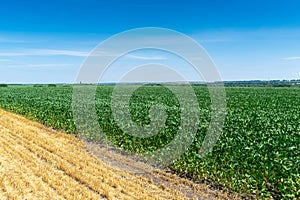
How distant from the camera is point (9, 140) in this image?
1305 cm

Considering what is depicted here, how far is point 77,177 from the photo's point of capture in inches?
342

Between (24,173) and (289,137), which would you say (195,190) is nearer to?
(24,173)

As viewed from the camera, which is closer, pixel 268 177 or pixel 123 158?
pixel 268 177

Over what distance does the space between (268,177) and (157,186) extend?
3069 millimetres

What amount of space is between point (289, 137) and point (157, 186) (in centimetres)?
781

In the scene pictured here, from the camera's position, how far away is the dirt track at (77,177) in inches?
299

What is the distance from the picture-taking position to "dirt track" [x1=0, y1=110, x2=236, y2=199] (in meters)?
7.60

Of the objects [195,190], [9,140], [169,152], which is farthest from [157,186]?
[9,140]

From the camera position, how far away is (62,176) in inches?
341

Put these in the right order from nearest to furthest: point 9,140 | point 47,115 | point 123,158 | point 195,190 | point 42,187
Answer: point 42,187 < point 195,190 < point 123,158 < point 9,140 < point 47,115

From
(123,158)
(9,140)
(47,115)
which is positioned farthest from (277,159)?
(47,115)

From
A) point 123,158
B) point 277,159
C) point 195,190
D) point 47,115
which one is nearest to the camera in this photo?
point 195,190

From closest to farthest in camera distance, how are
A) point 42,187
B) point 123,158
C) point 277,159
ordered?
point 42,187 < point 277,159 < point 123,158

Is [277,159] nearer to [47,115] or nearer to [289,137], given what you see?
[289,137]
